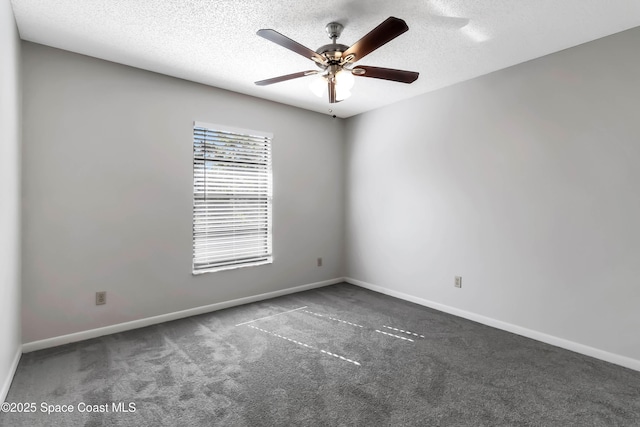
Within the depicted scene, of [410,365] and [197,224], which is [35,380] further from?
[410,365]

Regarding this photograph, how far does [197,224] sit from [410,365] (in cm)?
254

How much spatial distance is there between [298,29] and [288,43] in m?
0.54

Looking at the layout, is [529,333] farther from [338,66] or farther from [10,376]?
[10,376]

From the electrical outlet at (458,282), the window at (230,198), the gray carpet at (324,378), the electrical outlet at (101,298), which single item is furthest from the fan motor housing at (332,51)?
the electrical outlet at (101,298)

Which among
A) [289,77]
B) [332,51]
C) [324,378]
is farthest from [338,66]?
[324,378]

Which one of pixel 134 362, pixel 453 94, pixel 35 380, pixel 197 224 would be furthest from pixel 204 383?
pixel 453 94

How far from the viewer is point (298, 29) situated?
7.98ft

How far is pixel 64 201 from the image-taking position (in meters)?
2.76

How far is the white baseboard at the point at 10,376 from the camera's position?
1.94 metres

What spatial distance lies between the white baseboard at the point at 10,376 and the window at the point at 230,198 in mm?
1484

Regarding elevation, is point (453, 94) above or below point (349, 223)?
above

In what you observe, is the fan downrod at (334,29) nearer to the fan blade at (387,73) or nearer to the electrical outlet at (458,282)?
the fan blade at (387,73)

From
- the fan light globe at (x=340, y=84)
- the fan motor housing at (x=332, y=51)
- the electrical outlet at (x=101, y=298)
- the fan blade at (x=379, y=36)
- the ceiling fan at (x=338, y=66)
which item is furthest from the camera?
the electrical outlet at (x=101, y=298)

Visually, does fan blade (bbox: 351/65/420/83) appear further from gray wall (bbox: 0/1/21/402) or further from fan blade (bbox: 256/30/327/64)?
gray wall (bbox: 0/1/21/402)
